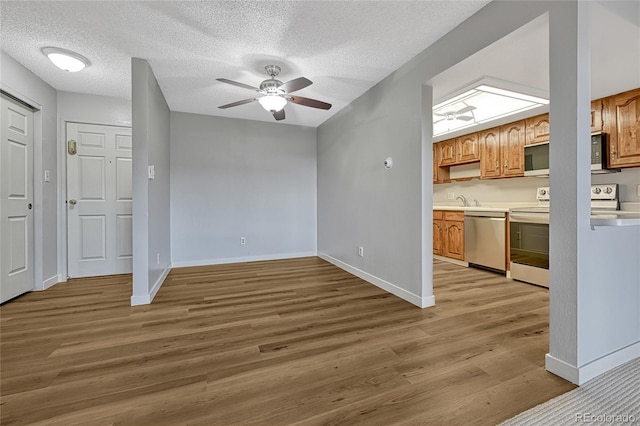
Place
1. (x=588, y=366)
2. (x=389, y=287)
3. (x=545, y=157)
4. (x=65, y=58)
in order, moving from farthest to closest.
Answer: (x=545, y=157) → (x=389, y=287) → (x=65, y=58) → (x=588, y=366)

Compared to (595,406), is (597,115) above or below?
above

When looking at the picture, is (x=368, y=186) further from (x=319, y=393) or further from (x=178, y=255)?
(x=178, y=255)

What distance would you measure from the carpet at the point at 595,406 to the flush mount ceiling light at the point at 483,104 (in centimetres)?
244

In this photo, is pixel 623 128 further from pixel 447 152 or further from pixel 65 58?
pixel 65 58

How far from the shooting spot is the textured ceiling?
201 centimetres

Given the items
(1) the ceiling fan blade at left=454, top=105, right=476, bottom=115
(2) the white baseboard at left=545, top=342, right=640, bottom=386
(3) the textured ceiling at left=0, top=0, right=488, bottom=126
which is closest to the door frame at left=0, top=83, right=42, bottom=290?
(3) the textured ceiling at left=0, top=0, right=488, bottom=126

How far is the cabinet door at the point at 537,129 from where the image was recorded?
143 inches

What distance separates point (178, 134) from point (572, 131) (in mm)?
4687

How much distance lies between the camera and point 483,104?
12.6 feet

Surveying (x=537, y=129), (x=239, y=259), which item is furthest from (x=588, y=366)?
(x=239, y=259)

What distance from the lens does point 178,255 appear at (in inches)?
171

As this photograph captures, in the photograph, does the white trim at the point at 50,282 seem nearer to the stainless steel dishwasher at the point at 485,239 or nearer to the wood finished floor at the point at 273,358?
the wood finished floor at the point at 273,358

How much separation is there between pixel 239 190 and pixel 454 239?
12.3 feet

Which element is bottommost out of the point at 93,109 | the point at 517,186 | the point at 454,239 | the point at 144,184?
the point at 454,239
